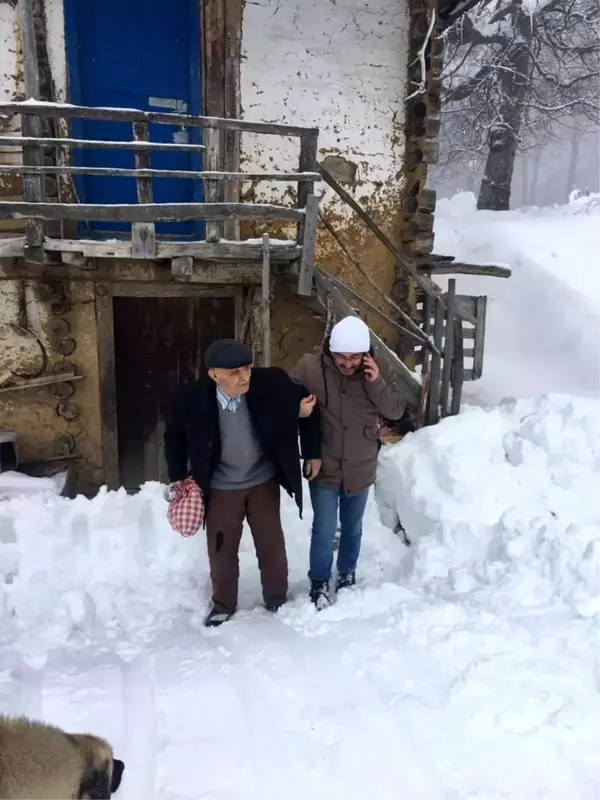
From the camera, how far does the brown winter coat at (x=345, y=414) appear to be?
12.5 ft

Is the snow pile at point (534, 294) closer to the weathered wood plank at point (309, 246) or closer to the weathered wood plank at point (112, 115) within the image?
the weathered wood plank at point (309, 246)

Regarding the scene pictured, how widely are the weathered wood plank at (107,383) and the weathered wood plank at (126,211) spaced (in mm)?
1360

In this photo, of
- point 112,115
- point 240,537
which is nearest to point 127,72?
point 112,115

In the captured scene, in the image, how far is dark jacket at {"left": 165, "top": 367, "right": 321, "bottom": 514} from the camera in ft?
11.4

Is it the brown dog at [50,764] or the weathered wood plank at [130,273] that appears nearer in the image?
the brown dog at [50,764]

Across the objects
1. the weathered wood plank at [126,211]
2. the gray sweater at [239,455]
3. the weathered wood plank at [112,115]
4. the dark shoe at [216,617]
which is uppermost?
the weathered wood plank at [112,115]

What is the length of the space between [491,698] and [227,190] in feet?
16.9

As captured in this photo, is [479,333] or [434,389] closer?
[434,389]

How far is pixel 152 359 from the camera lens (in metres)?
7.09

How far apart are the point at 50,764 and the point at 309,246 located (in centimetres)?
→ 462

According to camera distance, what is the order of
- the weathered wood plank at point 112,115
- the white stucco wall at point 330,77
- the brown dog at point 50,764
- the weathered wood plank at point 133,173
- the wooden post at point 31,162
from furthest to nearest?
the white stucco wall at point 330,77
the wooden post at point 31,162
the weathered wood plank at point 133,173
the weathered wood plank at point 112,115
the brown dog at point 50,764

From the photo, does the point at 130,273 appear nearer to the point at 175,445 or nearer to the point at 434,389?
the point at 434,389

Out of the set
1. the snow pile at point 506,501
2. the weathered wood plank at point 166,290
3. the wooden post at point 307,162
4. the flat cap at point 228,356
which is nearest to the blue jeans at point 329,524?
the snow pile at point 506,501

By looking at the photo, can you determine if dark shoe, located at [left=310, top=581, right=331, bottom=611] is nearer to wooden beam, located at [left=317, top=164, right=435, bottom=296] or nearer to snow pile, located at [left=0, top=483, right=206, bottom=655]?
snow pile, located at [left=0, top=483, right=206, bottom=655]
